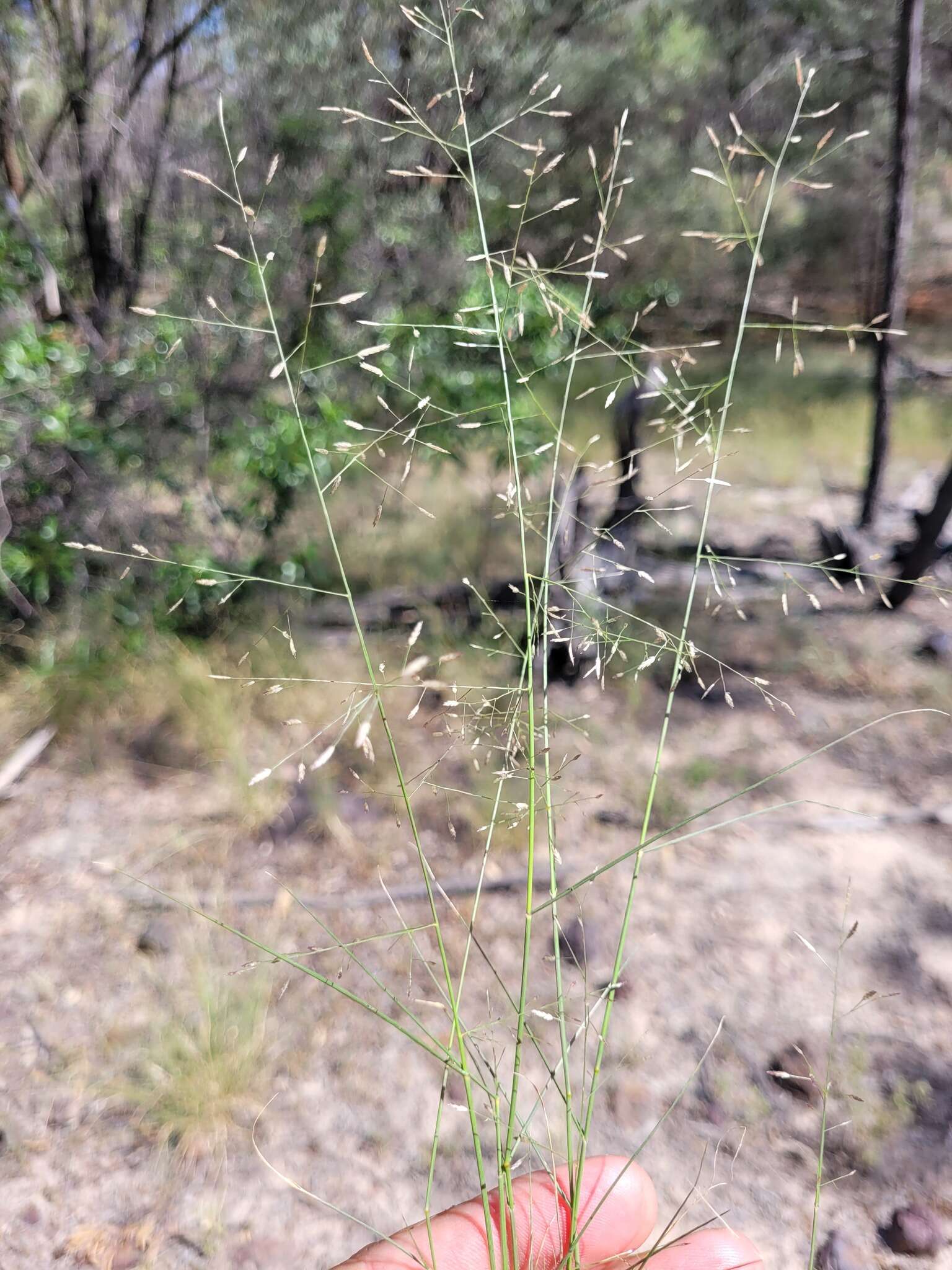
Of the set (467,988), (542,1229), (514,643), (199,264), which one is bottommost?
(467,988)

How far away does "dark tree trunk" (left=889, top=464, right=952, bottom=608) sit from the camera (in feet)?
13.1

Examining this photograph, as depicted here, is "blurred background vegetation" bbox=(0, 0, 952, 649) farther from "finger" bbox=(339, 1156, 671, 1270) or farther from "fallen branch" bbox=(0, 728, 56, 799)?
"finger" bbox=(339, 1156, 671, 1270)

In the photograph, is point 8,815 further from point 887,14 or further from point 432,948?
point 887,14

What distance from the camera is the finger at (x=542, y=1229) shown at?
4.42 feet

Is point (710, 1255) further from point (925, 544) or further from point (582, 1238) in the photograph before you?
point (925, 544)

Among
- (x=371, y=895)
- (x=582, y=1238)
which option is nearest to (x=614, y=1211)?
(x=582, y=1238)

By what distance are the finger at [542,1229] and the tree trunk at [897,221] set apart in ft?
14.6

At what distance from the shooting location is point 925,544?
4.12 m

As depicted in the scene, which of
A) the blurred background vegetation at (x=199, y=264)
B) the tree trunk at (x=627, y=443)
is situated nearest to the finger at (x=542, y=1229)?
the blurred background vegetation at (x=199, y=264)

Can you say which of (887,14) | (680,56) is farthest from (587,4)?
(887,14)

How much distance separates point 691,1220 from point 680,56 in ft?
36.8

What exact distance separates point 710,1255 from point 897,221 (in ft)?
17.6

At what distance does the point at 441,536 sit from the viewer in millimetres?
4688

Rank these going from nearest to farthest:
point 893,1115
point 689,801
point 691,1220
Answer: point 691,1220, point 893,1115, point 689,801
